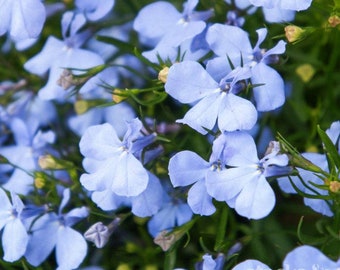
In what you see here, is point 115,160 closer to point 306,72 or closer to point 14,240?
point 14,240

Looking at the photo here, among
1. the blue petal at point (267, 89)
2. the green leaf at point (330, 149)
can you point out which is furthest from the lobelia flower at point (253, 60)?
the green leaf at point (330, 149)

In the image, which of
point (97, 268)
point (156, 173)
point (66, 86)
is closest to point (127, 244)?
point (97, 268)

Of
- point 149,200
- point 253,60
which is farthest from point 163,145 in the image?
point 253,60

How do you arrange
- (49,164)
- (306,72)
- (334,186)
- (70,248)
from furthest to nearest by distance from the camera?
(306,72) < (49,164) < (70,248) < (334,186)

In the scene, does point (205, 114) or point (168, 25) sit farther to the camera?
point (168, 25)

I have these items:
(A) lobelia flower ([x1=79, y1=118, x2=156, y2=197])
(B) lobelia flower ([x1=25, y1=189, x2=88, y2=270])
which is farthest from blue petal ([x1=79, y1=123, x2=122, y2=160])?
(B) lobelia flower ([x1=25, y1=189, x2=88, y2=270])

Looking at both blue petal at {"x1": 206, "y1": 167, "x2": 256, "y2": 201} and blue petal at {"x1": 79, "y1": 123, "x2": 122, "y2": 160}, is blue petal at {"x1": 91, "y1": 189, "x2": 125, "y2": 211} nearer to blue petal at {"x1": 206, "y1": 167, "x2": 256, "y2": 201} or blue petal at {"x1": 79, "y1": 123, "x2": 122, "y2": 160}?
blue petal at {"x1": 79, "y1": 123, "x2": 122, "y2": 160}

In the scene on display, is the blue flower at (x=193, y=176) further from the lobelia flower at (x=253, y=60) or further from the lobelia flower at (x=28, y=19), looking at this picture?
the lobelia flower at (x=28, y=19)

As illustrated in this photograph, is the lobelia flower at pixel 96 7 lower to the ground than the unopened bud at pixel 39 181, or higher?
higher
